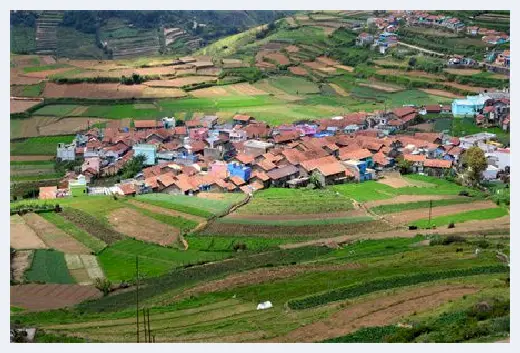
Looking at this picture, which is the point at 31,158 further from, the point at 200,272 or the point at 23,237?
the point at 200,272

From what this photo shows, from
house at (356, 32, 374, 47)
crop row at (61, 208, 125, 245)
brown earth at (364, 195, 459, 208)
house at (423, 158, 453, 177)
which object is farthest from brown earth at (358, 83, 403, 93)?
crop row at (61, 208, 125, 245)

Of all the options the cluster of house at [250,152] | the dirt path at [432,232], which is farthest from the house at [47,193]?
the dirt path at [432,232]

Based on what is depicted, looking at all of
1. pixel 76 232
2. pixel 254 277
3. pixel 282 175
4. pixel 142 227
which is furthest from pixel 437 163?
pixel 76 232

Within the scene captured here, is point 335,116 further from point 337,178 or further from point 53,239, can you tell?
point 53,239

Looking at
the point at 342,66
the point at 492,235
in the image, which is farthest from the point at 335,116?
the point at 492,235

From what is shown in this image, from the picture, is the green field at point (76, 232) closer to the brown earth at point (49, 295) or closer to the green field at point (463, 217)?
the brown earth at point (49, 295)
